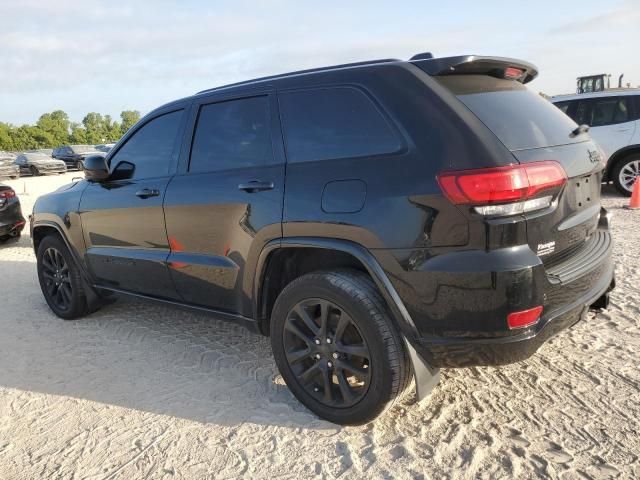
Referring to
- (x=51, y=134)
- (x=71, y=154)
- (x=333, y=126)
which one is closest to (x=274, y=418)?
(x=333, y=126)

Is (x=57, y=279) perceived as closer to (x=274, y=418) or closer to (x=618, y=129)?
(x=274, y=418)

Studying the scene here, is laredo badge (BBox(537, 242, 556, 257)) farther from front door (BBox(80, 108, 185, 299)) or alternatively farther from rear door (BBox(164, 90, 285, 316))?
front door (BBox(80, 108, 185, 299))

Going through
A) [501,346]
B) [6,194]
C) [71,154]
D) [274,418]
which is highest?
[71,154]

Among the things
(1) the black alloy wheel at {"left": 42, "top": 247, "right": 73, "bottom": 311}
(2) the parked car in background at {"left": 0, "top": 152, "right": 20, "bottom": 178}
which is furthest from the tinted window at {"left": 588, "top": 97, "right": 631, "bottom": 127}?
(2) the parked car in background at {"left": 0, "top": 152, "right": 20, "bottom": 178}

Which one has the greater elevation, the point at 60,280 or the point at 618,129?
the point at 618,129

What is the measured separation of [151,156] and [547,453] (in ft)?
10.3

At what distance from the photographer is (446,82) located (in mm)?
2566

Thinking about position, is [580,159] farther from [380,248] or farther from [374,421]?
[374,421]

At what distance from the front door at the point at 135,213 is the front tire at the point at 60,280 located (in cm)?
37

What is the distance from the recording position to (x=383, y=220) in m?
2.43

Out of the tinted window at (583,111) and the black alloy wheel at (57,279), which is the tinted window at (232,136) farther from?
the tinted window at (583,111)

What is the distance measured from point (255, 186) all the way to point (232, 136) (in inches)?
19.9

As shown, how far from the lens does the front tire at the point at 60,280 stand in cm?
462

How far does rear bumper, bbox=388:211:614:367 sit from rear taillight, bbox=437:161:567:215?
0.63 feet
